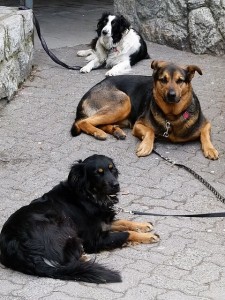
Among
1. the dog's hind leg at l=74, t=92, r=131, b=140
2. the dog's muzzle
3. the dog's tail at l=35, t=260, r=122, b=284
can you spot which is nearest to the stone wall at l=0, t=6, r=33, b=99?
the dog's hind leg at l=74, t=92, r=131, b=140

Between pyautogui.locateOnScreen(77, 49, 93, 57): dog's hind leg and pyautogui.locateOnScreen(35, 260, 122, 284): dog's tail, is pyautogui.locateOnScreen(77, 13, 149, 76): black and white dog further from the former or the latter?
pyautogui.locateOnScreen(35, 260, 122, 284): dog's tail

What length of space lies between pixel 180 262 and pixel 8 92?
13.9 feet

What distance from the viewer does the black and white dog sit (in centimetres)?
998

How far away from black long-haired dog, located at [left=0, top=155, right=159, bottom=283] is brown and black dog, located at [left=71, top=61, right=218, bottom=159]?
6.78ft

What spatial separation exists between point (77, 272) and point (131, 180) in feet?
6.87

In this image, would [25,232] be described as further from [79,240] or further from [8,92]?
[8,92]

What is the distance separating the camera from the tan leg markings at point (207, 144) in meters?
7.24

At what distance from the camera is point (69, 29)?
1230 centimetres

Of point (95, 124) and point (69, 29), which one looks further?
point (69, 29)

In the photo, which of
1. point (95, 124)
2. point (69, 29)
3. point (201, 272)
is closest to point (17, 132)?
point (95, 124)

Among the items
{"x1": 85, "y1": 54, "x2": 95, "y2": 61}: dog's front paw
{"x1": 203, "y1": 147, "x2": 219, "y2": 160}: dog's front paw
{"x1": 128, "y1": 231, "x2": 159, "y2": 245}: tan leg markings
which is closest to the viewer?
{"x1": 128, "y1": 231, "x2": 159, "y2": 245}: tan leg markings

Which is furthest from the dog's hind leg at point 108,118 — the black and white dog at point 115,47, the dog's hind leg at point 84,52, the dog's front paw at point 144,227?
the dog's hind leg at point 84,52

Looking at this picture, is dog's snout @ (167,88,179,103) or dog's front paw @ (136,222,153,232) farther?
dog's snout @ (167,88,179,103)

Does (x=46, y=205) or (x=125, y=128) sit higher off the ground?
(x=46, y=205)
